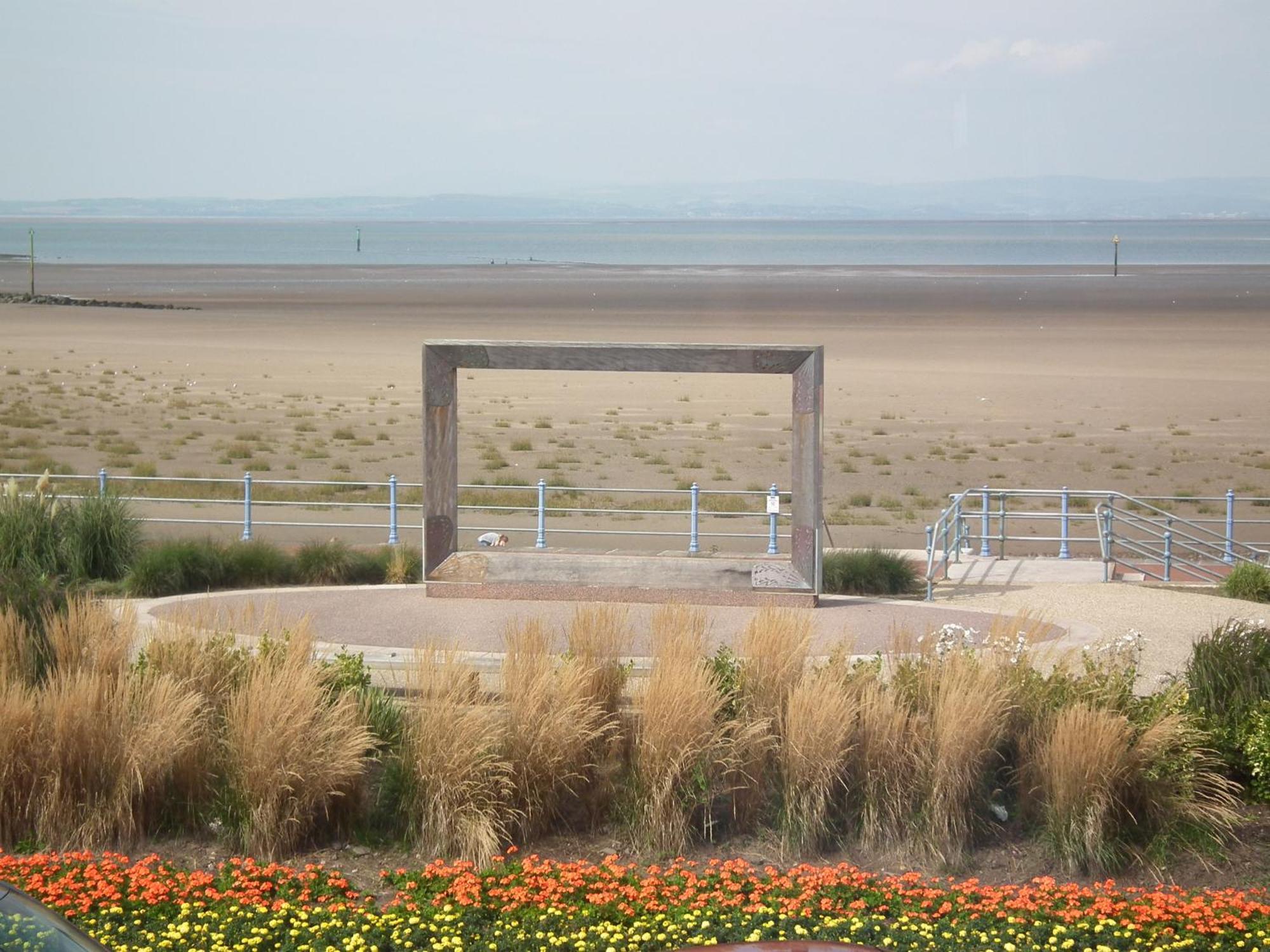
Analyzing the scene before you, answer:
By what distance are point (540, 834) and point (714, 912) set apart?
1.77m

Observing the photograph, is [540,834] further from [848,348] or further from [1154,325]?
[1154,325]

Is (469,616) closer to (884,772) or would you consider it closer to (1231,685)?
(884,772)

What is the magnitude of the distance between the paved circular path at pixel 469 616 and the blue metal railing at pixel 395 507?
2.82m

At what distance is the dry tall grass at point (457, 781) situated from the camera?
8414mm

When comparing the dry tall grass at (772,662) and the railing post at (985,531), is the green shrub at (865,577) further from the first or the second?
the dry tall grass at (772,662)

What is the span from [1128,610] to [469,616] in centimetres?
739

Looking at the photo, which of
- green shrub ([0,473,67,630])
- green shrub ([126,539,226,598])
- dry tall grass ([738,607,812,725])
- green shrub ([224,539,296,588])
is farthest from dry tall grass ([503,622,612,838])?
green shrub ([224,539,296,588])

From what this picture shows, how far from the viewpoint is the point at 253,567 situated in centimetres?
1752

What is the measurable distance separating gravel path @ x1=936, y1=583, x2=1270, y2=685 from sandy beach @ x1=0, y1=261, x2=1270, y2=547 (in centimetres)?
820

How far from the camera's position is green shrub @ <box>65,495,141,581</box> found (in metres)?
16.8

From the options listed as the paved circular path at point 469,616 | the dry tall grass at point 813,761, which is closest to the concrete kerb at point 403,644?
the paved circular path at point 469,616

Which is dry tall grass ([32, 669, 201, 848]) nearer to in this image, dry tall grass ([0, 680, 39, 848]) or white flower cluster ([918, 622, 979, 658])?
dry tall grass ([0, 680, 39, 848])

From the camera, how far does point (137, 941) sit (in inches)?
274

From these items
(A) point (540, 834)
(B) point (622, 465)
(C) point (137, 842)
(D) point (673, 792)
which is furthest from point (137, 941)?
(B) point (622, 465)
